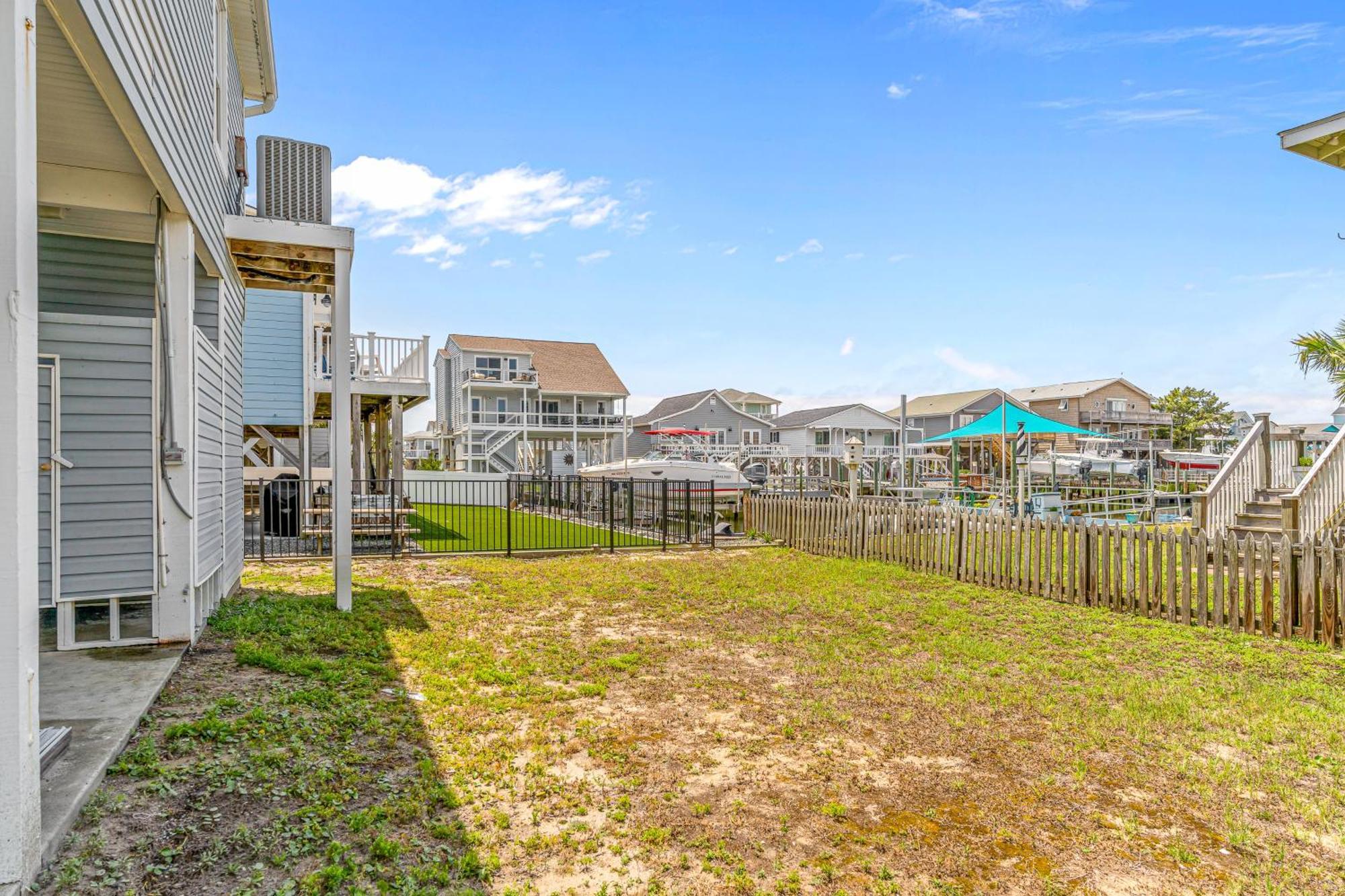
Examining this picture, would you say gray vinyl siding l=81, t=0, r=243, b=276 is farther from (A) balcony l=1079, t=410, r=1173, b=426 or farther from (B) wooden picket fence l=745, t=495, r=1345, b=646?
(A) balcony l=1079, t=410, r=1173, b=426

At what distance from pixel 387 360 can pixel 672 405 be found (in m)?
34.4

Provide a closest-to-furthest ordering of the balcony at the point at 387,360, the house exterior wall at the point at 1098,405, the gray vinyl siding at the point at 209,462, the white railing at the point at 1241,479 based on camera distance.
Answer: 1. the gray vinyl siding at the point at 209,462
2. the white railing at the point at 1241,479
3. the balcony at the point at 387,360
4. the house exterior wall at the point at 1098,405

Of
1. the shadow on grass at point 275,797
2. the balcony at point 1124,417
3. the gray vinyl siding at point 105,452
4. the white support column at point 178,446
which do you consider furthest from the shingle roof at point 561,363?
the shadow on grass at point 275,797

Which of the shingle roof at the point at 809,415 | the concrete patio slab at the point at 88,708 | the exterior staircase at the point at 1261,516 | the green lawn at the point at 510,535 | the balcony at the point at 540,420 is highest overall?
the shingle roof at the point at 809,415

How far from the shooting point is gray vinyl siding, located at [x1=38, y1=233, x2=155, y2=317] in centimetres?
555

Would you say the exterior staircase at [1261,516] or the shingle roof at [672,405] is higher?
the shingle roof at [672,405]

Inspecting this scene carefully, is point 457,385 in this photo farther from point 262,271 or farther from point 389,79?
point 262,271

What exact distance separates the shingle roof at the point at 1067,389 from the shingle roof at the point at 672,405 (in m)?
25.0

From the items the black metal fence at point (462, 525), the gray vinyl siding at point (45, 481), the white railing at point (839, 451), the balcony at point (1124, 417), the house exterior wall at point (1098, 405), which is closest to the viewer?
the gray vinyl siding at point (45, 481)

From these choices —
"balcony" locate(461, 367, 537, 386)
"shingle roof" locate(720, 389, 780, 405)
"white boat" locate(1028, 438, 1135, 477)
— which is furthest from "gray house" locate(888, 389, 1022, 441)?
"balcony" locate(461, 367, 537, 386)

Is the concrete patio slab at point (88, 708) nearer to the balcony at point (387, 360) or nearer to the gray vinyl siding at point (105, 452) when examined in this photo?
the gray vinyl siding at point (105, 452)

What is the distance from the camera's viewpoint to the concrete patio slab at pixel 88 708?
2881mm

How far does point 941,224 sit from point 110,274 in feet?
62.3

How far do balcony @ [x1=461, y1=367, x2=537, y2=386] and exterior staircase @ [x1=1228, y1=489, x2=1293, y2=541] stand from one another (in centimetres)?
3207
